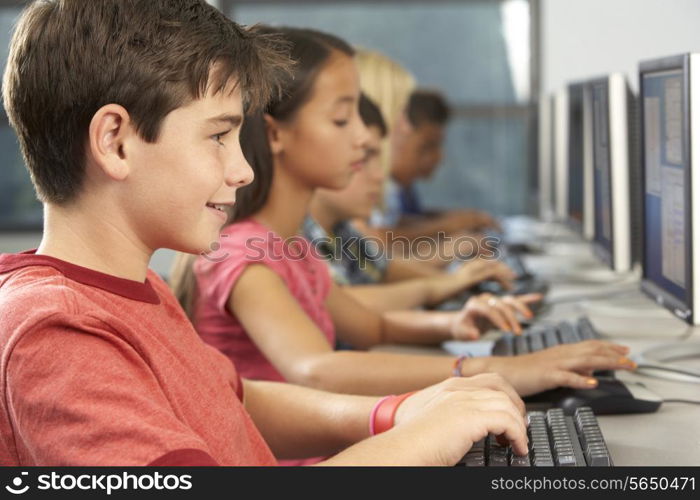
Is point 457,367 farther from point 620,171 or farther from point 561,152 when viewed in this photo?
point 561,152

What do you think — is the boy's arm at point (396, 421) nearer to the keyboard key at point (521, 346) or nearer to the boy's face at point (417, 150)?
the keyboard key at point (521, 346)

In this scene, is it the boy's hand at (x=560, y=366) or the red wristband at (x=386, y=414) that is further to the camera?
the boy's hand at (x=560, y=366)

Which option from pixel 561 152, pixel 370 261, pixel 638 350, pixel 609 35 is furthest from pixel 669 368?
pixel 609 35

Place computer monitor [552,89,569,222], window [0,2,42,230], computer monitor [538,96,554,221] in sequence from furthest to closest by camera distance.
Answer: window [0,2,42,230] < computer monitor [538,96,554,221] < computer monitor [552,89,569,222]

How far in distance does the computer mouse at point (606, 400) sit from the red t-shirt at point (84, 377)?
494 mm

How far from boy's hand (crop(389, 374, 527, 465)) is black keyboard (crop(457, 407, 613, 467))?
0.05 feet

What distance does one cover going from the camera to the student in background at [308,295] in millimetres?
1277

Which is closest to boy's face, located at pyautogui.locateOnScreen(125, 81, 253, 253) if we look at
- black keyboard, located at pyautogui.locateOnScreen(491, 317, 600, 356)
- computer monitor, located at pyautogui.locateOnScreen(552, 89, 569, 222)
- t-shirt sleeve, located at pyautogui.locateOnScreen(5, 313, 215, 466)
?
t-shirt sleeve, located at pyautogui.locateOnScreen(5, 313, 215, 466)

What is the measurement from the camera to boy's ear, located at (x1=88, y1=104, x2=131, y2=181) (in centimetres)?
80

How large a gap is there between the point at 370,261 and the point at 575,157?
1.91ft

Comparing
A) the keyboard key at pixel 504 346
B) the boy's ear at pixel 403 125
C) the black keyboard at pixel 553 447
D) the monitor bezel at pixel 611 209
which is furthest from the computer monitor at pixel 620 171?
the boy's ear at pixel 403 125

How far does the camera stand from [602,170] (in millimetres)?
1905

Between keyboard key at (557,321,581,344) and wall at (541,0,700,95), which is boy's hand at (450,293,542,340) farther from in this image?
wall at (541,0,700,95)

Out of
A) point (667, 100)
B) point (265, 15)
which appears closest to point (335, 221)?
point (667, 100)
